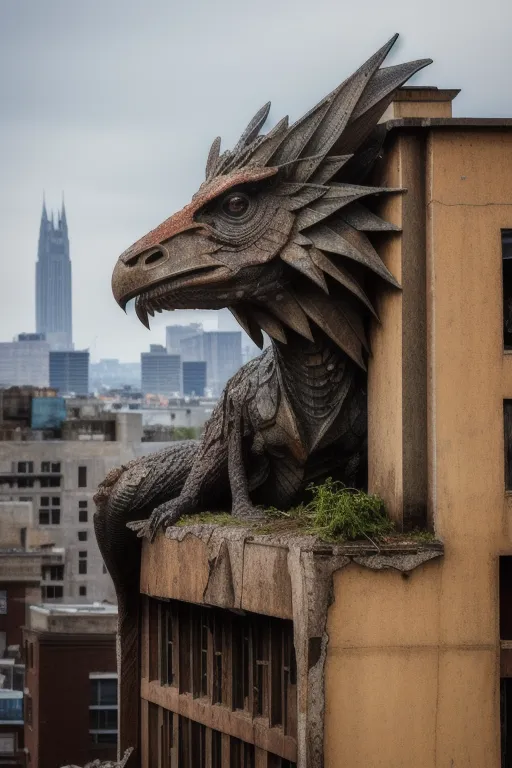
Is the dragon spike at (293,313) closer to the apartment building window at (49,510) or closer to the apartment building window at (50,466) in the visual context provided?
the apartment building window at (49,510)

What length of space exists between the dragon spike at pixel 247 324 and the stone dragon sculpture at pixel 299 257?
0.06ft

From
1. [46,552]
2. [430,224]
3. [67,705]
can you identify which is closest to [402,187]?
[430,224]

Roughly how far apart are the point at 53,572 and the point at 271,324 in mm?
63351

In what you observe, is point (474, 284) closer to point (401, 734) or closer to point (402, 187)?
point (402, 187)

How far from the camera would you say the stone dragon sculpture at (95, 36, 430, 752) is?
72.0 ft

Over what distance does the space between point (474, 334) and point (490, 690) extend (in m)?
3.83

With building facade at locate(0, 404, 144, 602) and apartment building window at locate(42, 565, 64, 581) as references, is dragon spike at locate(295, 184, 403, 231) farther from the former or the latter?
building facade at locate(0, 404, 144, 602)

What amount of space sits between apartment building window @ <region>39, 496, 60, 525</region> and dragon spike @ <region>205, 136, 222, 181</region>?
71.1 metres

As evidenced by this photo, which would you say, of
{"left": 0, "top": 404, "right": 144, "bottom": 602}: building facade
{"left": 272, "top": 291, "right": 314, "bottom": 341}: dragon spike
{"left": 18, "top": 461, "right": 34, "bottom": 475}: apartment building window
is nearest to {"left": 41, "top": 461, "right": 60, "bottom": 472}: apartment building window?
{"left": 0, "top": 404, "right": 144, "bottom": 602}: building facade

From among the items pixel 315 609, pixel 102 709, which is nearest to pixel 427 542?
pixel 315 609

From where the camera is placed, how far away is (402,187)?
21.6 metres

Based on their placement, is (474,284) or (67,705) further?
(67,705)

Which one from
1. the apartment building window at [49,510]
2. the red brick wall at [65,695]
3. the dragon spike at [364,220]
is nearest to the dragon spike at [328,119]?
the dragon spike at [364,220]

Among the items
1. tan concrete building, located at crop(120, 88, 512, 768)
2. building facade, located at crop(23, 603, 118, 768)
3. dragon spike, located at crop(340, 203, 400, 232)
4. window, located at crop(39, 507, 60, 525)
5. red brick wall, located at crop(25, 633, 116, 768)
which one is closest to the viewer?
tan concrete building, located at crop(120, 88, 512, 768)
